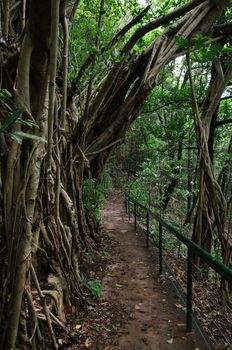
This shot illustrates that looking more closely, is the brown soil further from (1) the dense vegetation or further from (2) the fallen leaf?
(1) the dense vegetation

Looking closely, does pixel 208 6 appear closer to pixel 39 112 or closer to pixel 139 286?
pixel 39 112

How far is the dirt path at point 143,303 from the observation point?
8.61 feet

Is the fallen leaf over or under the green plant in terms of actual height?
under

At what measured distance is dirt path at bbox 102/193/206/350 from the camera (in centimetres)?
262

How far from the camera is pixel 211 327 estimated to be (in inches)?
130

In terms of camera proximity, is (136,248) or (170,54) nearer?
(170,54)

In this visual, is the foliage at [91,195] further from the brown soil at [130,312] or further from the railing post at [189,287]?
the railing post at [189,287]

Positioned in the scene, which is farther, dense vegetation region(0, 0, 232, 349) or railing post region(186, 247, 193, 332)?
railing post region(186, 247, 193, 332)

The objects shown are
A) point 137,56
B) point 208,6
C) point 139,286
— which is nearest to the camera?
point 139,286

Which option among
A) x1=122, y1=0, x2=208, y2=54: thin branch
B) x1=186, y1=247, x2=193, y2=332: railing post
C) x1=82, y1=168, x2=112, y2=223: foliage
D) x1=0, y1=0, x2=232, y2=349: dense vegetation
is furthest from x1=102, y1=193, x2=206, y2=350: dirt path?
x1=122, y1=0, x2=208, y2=54: thin branch

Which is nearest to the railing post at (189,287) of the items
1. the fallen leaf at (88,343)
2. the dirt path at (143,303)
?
the dirt path at (143,303)

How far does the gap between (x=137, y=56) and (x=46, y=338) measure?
12.9 ft

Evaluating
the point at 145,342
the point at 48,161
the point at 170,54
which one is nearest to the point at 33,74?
the point at 48,161

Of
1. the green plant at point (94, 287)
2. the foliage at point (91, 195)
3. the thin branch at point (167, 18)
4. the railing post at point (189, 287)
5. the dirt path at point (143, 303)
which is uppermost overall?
the thin branch at point (167, 18)
